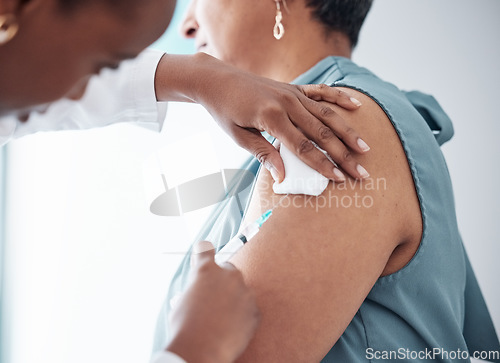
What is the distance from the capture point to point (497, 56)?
165cm

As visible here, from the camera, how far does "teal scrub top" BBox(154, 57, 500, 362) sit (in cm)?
75

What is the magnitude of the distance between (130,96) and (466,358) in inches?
34.7

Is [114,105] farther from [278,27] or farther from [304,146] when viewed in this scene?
[304,146]

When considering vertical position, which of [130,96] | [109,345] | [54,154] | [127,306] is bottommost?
[109,345]

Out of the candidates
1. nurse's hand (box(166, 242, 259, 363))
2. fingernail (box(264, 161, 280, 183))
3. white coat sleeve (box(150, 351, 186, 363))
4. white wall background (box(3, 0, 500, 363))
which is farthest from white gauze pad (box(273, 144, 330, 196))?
white wall background (box(3, 0, 500, 363))

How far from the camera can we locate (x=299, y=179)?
701 millimetres

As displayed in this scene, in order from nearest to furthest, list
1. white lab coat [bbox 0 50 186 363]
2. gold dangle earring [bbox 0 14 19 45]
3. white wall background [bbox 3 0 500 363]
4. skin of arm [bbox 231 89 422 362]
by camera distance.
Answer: gold dangle earring [bbox 0 14 19 45] → skin of arm [bbox 231 89 422 362] → white lab coat [bbox 0 50 186 363] → white wall background [bbox 3 0 500 363]

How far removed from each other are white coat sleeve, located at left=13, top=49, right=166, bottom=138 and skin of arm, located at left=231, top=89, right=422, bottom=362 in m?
0.43

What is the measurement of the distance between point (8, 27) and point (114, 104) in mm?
619

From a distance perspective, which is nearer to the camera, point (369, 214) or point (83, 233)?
point (369, 214)

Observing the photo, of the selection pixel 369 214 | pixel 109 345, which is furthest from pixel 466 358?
pixel 109 345

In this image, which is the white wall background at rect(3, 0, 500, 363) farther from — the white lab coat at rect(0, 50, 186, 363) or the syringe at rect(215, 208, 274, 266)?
the syringe at rect(215, 208, 274, 266)

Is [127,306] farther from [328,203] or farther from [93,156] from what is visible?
[328,203]

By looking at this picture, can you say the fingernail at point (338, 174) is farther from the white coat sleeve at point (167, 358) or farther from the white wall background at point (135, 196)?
the white wall background at point (135, 196)
